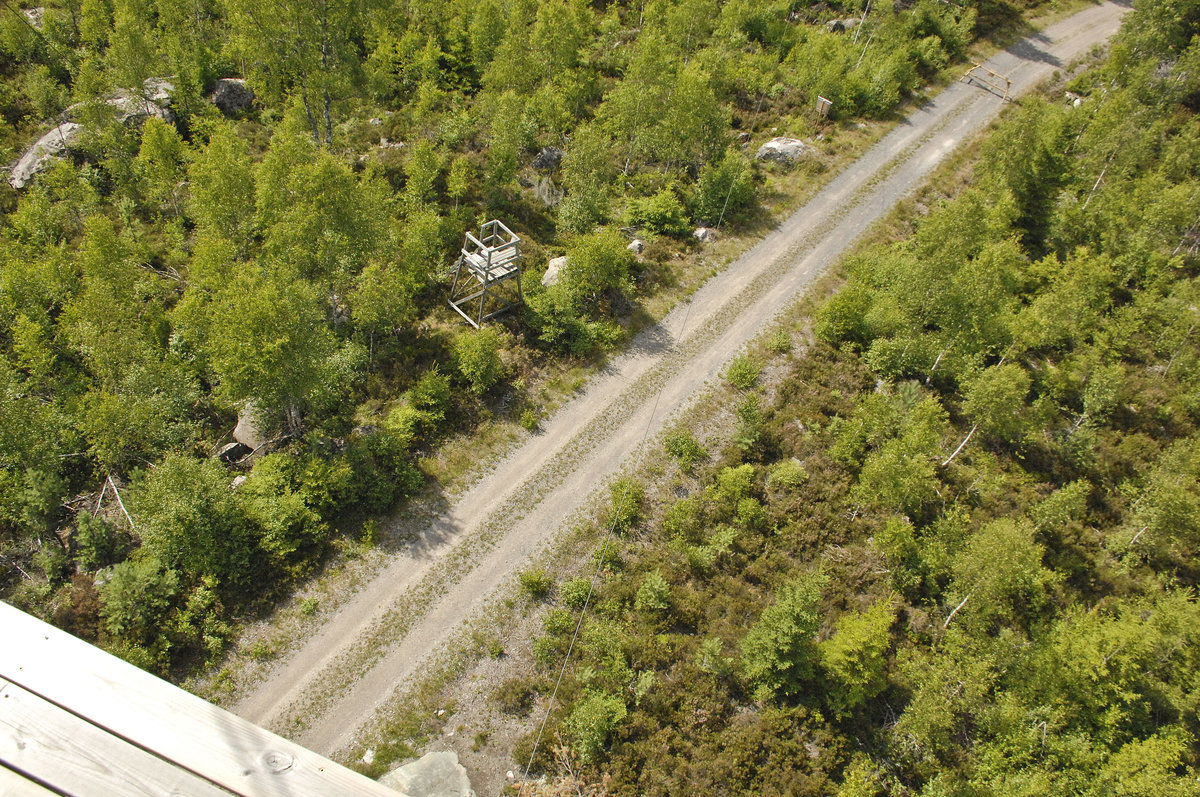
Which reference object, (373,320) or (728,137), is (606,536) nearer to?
(373,320)

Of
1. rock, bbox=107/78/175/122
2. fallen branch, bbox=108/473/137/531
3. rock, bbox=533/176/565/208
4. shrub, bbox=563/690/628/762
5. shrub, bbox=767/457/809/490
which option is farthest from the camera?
rock, bbox=107/78/175/122

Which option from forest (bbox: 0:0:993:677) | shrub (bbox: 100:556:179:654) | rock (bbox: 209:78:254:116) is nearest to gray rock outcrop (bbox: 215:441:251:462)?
forest (bbox: 0:0:993:677)

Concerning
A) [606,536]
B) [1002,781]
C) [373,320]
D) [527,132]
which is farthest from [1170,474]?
[527,132]

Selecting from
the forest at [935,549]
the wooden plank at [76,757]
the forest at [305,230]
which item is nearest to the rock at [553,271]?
the forest at [305,230]

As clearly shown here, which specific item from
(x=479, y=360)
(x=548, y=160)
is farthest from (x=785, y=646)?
(x=548, y=160)

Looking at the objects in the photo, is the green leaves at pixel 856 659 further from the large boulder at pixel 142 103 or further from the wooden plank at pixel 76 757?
the large boulder at pixel 142 103

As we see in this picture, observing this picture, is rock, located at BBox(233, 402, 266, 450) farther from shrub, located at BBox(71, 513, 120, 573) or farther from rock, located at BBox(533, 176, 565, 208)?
rock, located at BBox(533, 176, 565, 208)
